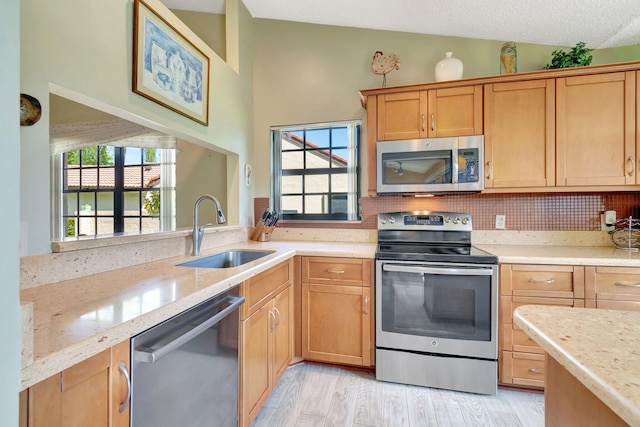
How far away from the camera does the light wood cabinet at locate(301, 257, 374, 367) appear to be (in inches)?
82.5

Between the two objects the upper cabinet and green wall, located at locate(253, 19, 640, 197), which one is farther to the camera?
green wall, located at locate(253, 19, 640, 197)

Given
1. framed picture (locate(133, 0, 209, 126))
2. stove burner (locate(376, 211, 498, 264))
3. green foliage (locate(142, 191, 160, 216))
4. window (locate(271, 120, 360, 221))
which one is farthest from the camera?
green foliage (locate(142, 191, 160, 216))

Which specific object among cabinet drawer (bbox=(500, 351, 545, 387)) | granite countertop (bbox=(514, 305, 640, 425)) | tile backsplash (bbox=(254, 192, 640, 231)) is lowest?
cabinet drawer (bbox=(500, 351, 545, 387))

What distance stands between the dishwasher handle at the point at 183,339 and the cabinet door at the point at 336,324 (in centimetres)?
94

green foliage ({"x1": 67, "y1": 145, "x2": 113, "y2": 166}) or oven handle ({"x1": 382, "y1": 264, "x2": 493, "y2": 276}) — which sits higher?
green foliage ({"x1": 67, "y1": 145, "x2": 113, "y2": 166})

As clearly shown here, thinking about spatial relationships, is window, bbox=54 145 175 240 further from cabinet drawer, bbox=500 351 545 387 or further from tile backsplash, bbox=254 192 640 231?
cabinet drawer, bbox=500 351 545 387

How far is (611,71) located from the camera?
1984 mm

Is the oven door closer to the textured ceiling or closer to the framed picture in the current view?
the framed picture

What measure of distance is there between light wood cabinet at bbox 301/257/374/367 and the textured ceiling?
2.00 metres

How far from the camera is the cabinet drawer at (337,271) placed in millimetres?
2104

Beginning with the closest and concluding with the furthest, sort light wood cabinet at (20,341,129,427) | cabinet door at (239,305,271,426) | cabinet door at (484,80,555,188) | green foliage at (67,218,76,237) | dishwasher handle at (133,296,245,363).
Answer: light wood cabinet at (20,341,129,427) → dishwasher handle at (133,296,245,363) → cabinet door at (239,305,271,426) → cabinet door at (484,80,555,188) → green foliage at (67,218,76,237)

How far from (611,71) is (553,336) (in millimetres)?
2335

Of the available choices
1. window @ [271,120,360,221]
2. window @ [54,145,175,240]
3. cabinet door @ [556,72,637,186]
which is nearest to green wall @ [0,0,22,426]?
window @ [271,120,360,221]

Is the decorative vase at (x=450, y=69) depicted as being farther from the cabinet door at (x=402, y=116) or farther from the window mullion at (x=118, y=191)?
the window mullion at (x=118, y=191)
